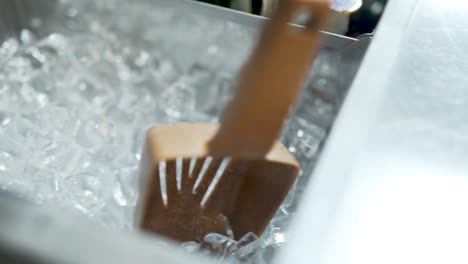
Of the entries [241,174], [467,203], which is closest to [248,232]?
[241,174]

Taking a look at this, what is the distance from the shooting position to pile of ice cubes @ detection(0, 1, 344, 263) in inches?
19.8

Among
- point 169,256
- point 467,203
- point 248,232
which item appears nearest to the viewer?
point 169,256

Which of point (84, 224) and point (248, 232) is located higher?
point (84, 224)

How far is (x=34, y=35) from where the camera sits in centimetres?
72

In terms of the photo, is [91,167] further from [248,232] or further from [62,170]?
[248,232]

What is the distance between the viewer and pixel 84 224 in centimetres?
24

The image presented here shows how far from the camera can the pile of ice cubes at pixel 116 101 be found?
0.50 metres

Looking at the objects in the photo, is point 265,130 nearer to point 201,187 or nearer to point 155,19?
point 201,187

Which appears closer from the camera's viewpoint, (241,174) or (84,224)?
(84,224)

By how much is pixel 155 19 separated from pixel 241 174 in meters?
0.33

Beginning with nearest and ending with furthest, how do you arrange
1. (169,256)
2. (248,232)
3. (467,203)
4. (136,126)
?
(169,256) → (467,203) → (248,232) → (136,126)

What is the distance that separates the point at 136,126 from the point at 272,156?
0.26 metres

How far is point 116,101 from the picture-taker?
0.65m

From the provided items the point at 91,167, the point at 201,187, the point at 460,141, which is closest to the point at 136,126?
the point at 91,167
